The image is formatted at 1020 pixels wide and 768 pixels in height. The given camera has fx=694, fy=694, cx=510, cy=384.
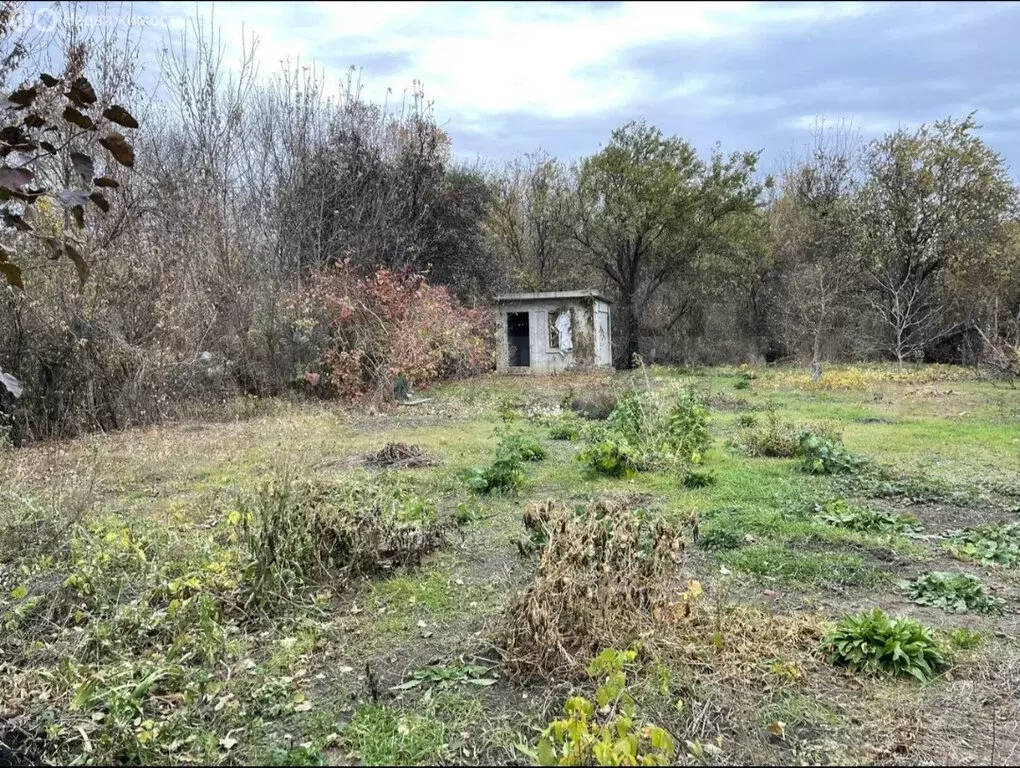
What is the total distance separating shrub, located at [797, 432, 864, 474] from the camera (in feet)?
21.4

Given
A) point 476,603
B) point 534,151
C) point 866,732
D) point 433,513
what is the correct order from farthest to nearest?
1. point 534,151
2. point 433,513
3. point 476,603
4. point 866,732

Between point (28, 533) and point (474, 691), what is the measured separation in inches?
115

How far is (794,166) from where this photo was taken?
2625 centimetres

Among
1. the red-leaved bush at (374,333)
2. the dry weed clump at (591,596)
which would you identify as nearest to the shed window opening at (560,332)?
the red-leaved bush at (374,333)

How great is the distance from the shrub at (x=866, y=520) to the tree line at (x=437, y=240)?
28.2 feet

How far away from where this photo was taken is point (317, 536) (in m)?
3.75

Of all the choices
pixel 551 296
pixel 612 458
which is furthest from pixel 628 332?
pixel 612 458

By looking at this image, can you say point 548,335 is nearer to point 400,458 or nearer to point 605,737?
point 400,458

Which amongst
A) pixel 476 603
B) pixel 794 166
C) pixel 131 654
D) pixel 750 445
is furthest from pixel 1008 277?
pixel 131 654

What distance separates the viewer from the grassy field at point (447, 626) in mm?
2418

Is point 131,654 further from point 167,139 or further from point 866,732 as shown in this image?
point 167,139

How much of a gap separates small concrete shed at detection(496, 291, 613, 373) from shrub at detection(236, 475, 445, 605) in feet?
53.1

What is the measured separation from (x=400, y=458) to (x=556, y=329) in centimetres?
1350

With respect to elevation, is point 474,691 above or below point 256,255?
below
